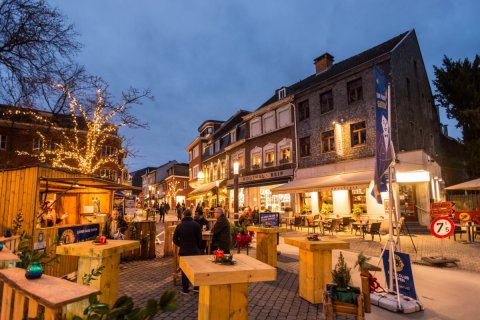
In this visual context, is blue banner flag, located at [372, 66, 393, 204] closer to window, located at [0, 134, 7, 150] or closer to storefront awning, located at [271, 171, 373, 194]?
storefront awning, located at [271, 171, 373, 194]

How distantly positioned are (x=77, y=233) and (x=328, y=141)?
15656mm

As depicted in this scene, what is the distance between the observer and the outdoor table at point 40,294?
5.74 ft

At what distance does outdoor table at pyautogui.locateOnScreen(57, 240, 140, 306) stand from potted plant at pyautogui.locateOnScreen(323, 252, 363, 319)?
3.54 m

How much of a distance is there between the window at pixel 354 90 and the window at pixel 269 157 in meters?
7.52

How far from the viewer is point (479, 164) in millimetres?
21203

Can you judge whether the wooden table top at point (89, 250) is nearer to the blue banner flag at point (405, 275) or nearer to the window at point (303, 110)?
the blue banner flag at point (405, 275)

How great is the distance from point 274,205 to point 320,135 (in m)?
6.75

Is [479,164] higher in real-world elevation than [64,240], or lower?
higher

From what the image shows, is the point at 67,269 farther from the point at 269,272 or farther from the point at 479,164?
the point at 479,164

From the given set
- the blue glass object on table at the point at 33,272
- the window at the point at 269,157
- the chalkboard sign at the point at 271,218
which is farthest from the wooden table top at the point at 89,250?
the window at the point at 269,157

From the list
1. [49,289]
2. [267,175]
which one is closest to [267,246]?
[49,289]

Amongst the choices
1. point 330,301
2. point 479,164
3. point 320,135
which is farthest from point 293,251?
point 479,164

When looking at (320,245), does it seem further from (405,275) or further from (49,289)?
(49,289)

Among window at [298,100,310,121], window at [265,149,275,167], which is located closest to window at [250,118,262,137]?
window at [265,149,275,167]
